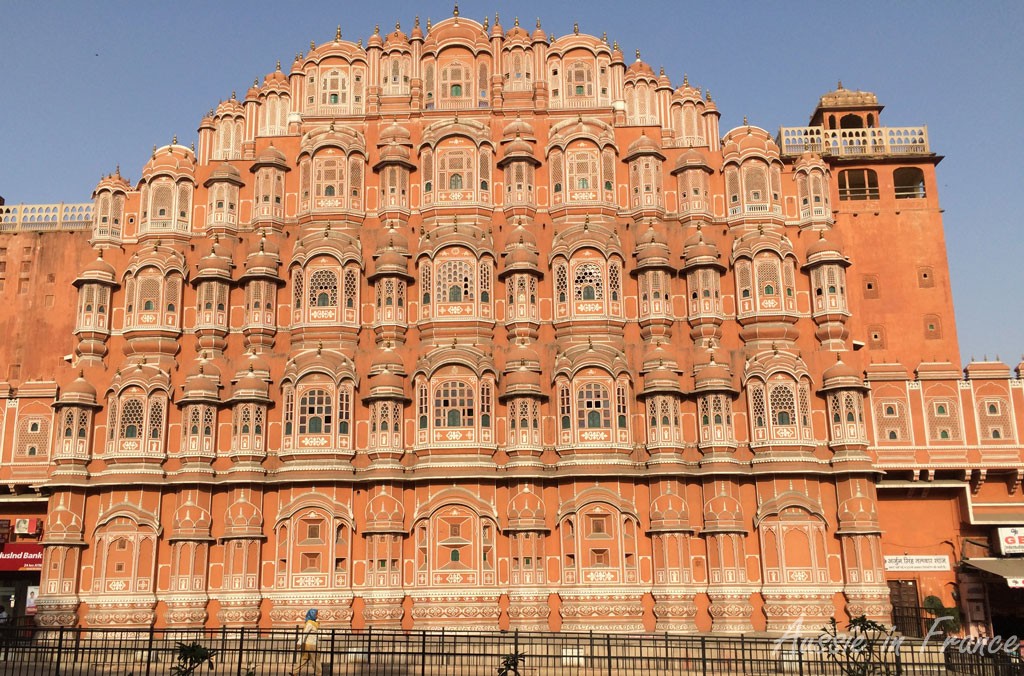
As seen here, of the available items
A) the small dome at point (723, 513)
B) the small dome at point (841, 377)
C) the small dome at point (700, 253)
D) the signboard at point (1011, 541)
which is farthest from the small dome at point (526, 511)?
the signboard at point (1011, 541)

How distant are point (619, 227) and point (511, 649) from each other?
1617 cm

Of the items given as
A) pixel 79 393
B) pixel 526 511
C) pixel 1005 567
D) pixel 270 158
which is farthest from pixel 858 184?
pixel 79 393

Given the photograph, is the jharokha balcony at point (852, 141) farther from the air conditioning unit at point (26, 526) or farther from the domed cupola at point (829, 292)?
the air conditioning unit at point (26, 526)

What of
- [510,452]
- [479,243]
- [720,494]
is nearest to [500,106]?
[479,243]

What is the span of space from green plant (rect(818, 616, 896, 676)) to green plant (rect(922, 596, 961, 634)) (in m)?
3.48

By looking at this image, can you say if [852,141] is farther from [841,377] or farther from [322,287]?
[322,287]

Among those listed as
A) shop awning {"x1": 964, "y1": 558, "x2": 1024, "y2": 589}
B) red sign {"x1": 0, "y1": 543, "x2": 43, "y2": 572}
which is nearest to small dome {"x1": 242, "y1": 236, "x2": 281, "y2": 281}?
Result: red sign {"x1": 0, "y1": 543, "x2": 43, "y2": 572}

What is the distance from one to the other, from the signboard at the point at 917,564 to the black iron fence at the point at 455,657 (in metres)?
3.46

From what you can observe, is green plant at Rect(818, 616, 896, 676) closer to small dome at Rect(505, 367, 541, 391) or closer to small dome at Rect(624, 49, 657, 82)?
small dome at Rect(505, 367, 541, 391)

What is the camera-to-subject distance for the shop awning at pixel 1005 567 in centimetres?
3372

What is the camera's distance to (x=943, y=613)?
3472 cm

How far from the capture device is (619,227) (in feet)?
126

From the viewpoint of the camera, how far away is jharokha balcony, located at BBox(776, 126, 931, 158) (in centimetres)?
4347

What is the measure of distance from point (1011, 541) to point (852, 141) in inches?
721
